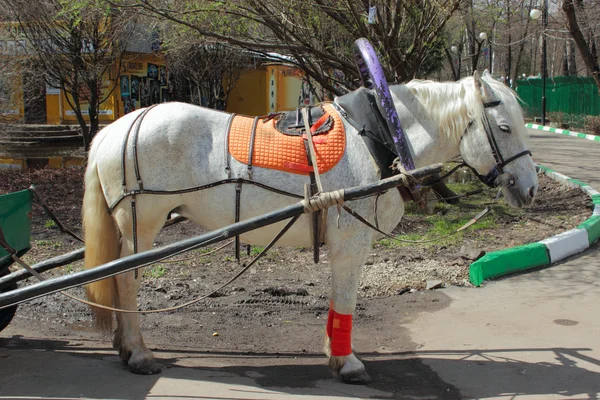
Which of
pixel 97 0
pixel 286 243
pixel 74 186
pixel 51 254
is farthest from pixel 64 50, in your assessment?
pixel 286 243

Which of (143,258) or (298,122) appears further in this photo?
(298,122)

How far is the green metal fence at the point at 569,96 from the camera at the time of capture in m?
27.9

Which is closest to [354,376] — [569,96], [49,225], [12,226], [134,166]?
[134,166]

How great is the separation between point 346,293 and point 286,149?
1.04 m

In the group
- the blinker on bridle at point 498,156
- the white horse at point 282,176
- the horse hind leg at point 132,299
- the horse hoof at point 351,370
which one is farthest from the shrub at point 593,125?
the horse hind leg at point 132,299

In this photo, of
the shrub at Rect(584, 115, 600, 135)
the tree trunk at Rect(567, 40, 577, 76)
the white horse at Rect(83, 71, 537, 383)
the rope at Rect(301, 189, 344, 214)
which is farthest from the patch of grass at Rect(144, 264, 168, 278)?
the tree trunk at Rect(567, 40, 577, 76)

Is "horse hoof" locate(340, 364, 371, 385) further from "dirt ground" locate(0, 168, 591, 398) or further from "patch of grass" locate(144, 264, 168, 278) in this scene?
"patch of grass" locate(144, 264, 168, 278)

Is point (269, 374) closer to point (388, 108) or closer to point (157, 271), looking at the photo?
point (388, 108)

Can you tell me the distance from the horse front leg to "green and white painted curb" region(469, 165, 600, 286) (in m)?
2.47

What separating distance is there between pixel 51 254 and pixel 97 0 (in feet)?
12.2

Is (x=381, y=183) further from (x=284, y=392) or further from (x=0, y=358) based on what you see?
(x=0, y=358)

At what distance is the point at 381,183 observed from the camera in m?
3.62

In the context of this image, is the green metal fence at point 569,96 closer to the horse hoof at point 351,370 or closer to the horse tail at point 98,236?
the horse hoof at point 351,370

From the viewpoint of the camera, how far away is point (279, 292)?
5.72 metres
